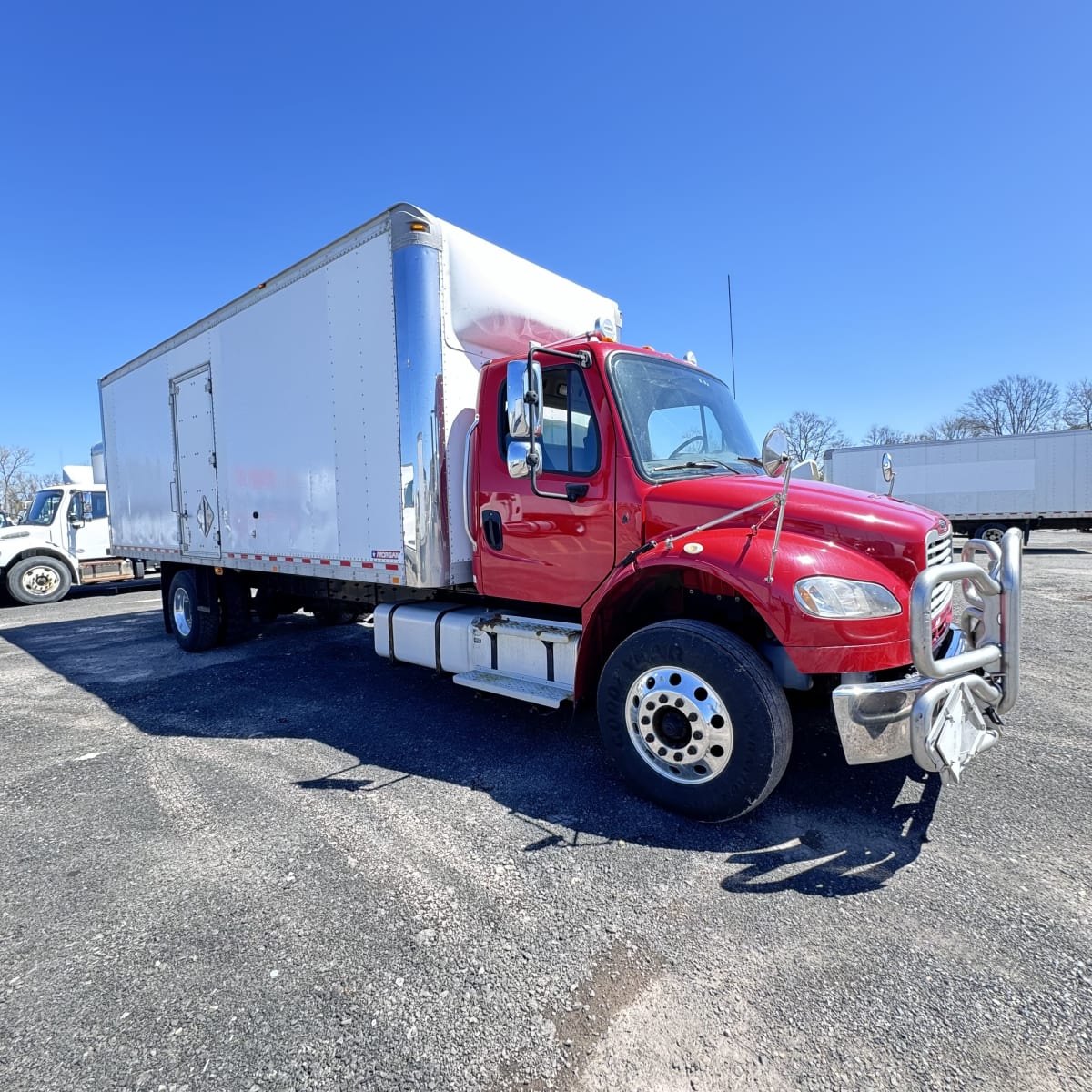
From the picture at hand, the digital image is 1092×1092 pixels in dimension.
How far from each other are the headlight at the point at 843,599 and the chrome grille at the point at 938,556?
41 centimetres

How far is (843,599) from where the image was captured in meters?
A: 2.92

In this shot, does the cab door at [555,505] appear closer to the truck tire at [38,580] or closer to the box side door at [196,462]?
the box side door at [196,462]

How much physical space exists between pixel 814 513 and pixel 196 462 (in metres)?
6.37

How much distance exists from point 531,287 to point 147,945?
4.62 meters

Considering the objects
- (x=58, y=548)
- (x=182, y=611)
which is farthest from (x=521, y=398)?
(x=58, y=548)

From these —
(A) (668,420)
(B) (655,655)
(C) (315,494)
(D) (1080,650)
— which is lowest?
(D) (1080,650)

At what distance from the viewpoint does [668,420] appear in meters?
4.13

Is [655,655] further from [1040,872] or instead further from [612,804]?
[1040,872]

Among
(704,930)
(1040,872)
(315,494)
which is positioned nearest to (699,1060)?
(704,930)

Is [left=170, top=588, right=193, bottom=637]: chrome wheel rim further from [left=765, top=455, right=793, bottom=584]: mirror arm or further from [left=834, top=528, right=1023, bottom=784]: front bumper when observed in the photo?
[left=834, top=528, right=1023, bottom=784]: front bumper

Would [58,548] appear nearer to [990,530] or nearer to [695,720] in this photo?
[695,720]

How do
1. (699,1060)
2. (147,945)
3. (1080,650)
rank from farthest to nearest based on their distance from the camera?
(1080,650)
(147,945)
(699,1060)

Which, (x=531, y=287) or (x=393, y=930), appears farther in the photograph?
(x=531, y=287)

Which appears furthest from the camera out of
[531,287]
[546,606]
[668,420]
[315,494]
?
[315,494]
